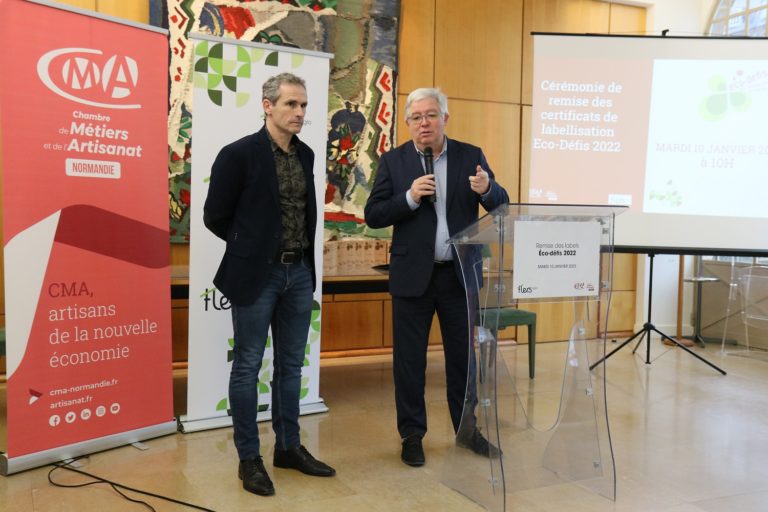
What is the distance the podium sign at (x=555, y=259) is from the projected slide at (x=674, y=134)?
7.47 ft

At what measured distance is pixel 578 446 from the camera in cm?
279

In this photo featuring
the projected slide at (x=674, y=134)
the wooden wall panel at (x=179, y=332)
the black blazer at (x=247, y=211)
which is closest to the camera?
the black blazer at (x=247, y=211)

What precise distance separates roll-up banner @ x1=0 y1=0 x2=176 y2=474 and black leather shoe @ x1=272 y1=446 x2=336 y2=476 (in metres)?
0.79

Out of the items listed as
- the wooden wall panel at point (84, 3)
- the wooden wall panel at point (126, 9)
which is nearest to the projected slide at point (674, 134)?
the wooden wall panel at point (126, 9)

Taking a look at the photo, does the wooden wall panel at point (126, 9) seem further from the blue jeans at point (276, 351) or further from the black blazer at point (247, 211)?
the blue jeans at point (276, 351)

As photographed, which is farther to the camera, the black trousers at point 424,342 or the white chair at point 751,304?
the white chair at point 751,304

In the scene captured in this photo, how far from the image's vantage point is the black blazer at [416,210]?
9.94 ft

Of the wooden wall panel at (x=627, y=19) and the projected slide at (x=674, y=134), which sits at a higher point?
the wooden wall panel at (x=627, y=19)

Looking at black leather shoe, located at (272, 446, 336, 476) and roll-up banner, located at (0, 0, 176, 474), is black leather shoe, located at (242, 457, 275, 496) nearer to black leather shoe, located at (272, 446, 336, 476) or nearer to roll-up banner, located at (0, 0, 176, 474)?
black leather shoe, located at (272, 446, 336, 476)

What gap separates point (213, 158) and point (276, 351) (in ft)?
3.80

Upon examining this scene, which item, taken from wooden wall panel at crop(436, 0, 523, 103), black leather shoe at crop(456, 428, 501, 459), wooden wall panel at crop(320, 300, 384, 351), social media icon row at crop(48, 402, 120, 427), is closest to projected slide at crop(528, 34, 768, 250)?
wooden wall panel at crop(436, 0, 523, 103)

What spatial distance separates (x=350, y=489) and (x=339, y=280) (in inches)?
67.2

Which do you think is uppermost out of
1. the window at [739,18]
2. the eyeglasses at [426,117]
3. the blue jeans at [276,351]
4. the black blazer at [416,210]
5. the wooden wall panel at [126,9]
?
the window at [739,18]

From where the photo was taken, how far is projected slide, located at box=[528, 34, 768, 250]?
4.91 meters
